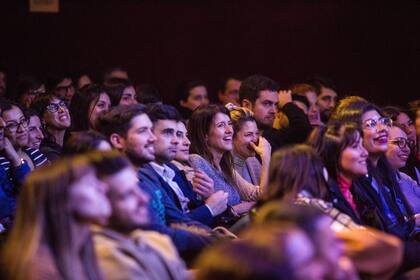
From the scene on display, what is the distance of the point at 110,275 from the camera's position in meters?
2.32

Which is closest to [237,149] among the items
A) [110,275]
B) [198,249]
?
[198,249]

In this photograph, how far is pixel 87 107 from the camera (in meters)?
4.40

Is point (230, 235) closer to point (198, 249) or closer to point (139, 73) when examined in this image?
point (198, 249)

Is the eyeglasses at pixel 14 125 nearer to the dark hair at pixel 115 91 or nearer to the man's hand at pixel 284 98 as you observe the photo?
the dark hair at pixel 115 91

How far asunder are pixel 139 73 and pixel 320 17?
1576mm

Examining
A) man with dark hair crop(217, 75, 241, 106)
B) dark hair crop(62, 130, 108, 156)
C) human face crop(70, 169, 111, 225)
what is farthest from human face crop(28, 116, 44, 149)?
man with dark hair crop(217, 75, 241, 106)

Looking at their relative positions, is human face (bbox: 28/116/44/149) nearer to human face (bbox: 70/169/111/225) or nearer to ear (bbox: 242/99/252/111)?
ear (bbox: 242/99/252/111)

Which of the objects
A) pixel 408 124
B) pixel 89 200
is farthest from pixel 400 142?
pixel 89 200

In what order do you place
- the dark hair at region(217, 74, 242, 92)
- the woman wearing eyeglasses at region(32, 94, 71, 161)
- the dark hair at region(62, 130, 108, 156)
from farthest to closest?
the dark hair at region(217, 74, 242, 92), the woman wearing eyeglasses at region(32, 94, 71, 161), the dark hair at region(62, 130, 108, 156)

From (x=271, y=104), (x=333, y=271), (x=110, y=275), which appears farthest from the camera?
(x=271, y=104)

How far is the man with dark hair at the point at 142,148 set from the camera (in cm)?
320

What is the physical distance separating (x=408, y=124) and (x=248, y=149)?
3.71 feet

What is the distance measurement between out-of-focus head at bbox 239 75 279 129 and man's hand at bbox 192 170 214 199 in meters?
1.39

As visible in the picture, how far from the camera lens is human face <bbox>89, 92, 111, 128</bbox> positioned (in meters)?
4.36
